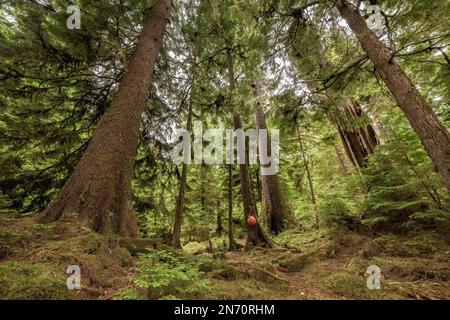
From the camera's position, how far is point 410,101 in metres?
4.27

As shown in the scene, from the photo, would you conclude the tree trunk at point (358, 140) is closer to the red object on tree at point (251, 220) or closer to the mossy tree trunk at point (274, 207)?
the mossy tree trunk at point (274, 207)

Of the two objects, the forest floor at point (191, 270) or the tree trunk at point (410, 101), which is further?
the tree trunk at point (410, 101)

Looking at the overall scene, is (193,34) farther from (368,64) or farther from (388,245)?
(388,245)

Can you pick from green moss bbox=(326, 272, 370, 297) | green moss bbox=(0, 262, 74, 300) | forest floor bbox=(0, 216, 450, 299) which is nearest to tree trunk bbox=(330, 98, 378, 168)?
forest floor bbox=(0, 216, 450, 299)

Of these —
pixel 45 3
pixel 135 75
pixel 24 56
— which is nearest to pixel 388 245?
pixel 135 75

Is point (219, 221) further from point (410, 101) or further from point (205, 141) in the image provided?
point (410, 101)

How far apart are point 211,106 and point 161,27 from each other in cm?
290

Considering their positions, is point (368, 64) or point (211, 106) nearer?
point (368, 64)

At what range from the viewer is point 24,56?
545 centimetres

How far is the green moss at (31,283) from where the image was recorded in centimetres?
210

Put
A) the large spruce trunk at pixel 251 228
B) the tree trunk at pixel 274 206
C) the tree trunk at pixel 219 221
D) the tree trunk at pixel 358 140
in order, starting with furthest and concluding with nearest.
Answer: the tree trunk at pixel 219 221
the tree trunk at pixel 274 206
the tree trunk at pixel 358 140
the large spruce trunk at pixel 251 228

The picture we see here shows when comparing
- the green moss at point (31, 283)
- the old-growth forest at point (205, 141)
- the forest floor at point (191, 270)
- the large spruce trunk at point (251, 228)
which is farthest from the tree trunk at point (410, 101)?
the green moss at point (31, 283)
